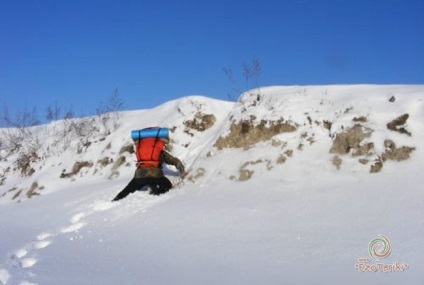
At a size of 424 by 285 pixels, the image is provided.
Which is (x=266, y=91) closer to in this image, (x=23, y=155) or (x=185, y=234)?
(x=185, y=234)

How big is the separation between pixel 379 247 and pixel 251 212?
1.85 metres

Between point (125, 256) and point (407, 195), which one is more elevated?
point (407, 195)

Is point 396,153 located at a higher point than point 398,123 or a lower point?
lower

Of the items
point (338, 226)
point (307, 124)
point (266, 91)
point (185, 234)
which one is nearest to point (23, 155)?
point (266, 91)

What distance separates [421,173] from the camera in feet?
20.0

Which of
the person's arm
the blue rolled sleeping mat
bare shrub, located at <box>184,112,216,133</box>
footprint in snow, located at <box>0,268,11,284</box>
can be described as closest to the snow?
footprint in snow, located at <box>0,268,11,284</box>

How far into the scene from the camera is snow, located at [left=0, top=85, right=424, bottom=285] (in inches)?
154

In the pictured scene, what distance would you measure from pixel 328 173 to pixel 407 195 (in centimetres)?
137

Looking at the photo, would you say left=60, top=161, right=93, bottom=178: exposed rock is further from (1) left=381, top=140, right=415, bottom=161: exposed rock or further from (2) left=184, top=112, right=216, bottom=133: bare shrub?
(1) left=381, top=140, right=415, bottom=161: exposed rock

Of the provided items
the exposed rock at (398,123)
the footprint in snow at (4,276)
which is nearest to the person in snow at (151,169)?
the footprint in snow at (4,276)

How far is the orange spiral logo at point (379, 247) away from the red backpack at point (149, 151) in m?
4.41

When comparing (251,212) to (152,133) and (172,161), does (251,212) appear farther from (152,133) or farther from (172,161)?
(152,133)

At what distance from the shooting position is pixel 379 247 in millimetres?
4047

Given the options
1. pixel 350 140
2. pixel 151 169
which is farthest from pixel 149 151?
pixel 350 140
